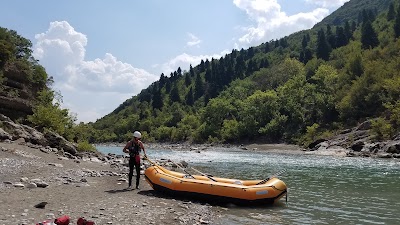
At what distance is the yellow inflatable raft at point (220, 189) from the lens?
536 inches

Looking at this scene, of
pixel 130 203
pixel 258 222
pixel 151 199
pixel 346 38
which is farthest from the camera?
pixel 346 38

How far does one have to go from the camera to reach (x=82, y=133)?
122ft

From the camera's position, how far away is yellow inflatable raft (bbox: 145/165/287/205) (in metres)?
13.6

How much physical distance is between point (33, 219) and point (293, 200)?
10251 millimetres

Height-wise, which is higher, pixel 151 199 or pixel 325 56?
pixel 325 56

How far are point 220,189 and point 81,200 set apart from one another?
5.02 m

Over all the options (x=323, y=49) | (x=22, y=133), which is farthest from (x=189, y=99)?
(x=22, y=133)

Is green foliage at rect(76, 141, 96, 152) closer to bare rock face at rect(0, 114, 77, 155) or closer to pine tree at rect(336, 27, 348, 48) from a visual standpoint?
bare rock face at rect(0, 114, 77, 155)

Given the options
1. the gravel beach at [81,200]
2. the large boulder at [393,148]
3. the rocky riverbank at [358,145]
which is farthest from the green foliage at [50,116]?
the large boulder at [393,148]

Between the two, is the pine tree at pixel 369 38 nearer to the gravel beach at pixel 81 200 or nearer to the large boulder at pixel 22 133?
the large boulder at pixel 22 133

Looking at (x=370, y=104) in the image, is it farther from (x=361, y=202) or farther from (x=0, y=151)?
(x=0, y=151)

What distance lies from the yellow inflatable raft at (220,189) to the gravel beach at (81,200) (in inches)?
16.8

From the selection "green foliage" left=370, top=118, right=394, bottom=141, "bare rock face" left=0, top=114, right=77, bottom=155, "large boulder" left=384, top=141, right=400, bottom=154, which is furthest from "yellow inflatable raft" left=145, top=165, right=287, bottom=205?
"green foliage" left=370, top=118, right=394, bottom=141

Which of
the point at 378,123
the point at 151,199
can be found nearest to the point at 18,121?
the point at 151,199
